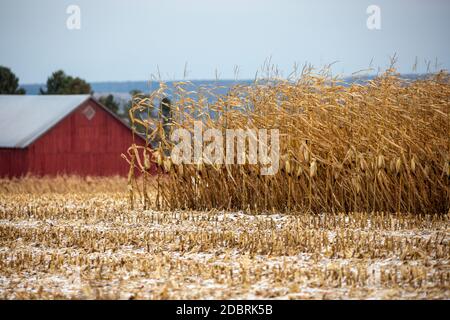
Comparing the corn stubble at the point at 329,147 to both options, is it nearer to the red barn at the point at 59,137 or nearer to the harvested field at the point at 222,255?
the harvested field at the point at 222,255

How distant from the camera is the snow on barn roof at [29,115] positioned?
3033 centimetres

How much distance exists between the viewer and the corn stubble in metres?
11.9

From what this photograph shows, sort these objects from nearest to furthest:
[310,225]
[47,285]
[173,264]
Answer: [47,285] < [173,264] < [310,225]

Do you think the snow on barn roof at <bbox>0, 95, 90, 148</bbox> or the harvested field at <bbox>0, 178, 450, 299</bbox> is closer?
the harvested field at <bbox>0, 178, 450, 299</bbox>

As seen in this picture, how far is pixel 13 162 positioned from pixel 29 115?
300 centimetres

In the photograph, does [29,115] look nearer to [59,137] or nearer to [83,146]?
[59,137]

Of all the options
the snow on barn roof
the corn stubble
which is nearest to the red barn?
the snow on barn roof

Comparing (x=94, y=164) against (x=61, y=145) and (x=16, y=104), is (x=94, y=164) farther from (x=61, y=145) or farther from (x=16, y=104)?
(x=16, y=104)

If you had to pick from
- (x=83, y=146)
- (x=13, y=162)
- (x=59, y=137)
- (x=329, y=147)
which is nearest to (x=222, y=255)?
(x=329, y=147)

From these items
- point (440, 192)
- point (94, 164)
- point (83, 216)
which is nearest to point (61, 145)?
point (94, 164)

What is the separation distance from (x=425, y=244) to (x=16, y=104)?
26.7 meters

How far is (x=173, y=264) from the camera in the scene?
321 inches

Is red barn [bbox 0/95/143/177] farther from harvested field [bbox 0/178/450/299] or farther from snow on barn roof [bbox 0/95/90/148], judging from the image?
harvested field [bbox 0/178/450/299]

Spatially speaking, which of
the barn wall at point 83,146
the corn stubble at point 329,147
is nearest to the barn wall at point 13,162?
the barn wall at point 83,146
